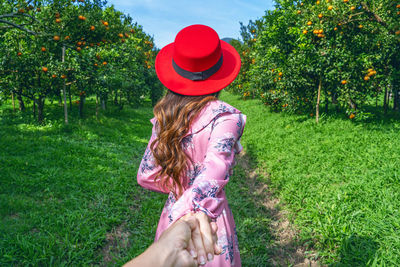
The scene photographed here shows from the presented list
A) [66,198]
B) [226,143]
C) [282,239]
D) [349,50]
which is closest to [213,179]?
[226,143]

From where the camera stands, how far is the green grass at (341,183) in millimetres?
2721

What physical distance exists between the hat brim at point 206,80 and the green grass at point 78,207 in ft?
8.43

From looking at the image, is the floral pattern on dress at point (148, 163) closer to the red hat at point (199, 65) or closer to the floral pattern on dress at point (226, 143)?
the red hat at point (199, 65)

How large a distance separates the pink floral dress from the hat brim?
99 millimetres

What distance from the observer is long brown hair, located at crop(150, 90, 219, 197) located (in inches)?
50.1

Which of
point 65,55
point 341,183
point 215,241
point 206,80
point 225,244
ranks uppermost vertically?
point 65,55

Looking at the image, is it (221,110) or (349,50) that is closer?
(221,110)

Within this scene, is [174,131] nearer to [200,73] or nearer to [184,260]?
[200,73]

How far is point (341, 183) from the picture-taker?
4.03m

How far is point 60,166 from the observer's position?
518cm

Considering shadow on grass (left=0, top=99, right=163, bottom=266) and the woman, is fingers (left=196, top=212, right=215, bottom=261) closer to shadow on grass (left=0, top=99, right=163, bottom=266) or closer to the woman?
Result: the woman

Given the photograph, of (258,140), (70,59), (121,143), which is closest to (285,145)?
Result: (258,140)

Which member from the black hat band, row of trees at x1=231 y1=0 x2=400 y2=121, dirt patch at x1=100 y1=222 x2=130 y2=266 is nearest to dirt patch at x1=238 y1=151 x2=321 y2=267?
dirt patch at x1=100 y1=222 x2=130 y2=266

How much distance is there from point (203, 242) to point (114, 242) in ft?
10.2
